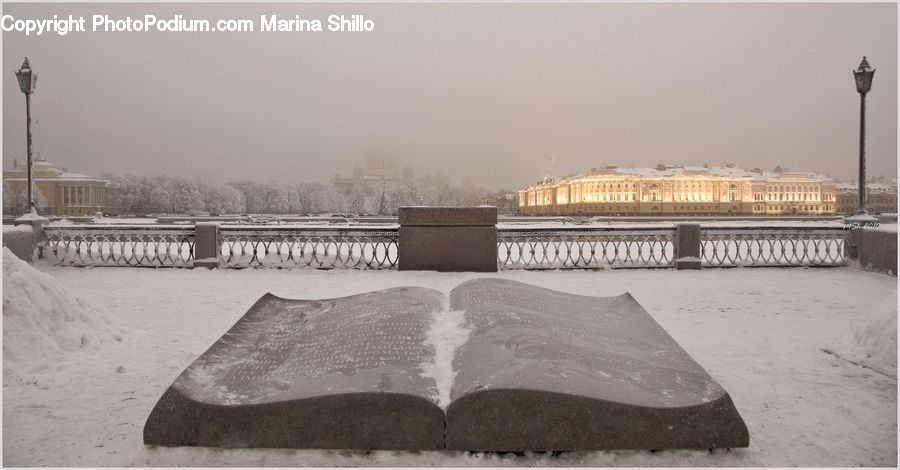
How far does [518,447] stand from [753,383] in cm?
→ 276

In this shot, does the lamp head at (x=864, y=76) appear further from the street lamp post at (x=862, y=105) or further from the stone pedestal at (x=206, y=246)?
the stone pedestal at (x=206, y=246)

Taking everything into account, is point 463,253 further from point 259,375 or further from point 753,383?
point 259,375

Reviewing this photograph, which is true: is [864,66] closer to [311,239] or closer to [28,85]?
[311,239]

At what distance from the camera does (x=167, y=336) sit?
22.7 feet

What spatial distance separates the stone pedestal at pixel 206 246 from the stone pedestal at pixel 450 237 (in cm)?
487

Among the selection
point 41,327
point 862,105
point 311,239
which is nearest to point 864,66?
point 862,105

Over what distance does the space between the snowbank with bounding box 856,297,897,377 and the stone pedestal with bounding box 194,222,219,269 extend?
43.6 feet

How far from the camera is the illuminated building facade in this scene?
115562mm

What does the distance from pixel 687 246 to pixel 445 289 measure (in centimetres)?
695

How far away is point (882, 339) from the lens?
568cm

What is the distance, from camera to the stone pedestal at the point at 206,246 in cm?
1456

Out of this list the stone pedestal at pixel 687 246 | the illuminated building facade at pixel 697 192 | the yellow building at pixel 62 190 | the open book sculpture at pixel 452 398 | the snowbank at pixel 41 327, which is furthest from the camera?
the illuminated building facade at pixel 697 192

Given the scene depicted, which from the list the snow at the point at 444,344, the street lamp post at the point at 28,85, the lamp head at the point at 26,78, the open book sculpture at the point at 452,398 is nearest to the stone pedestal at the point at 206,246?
the street lamp post at the point at 28,85

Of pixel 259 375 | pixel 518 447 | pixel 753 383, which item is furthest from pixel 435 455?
pixel 753 383
